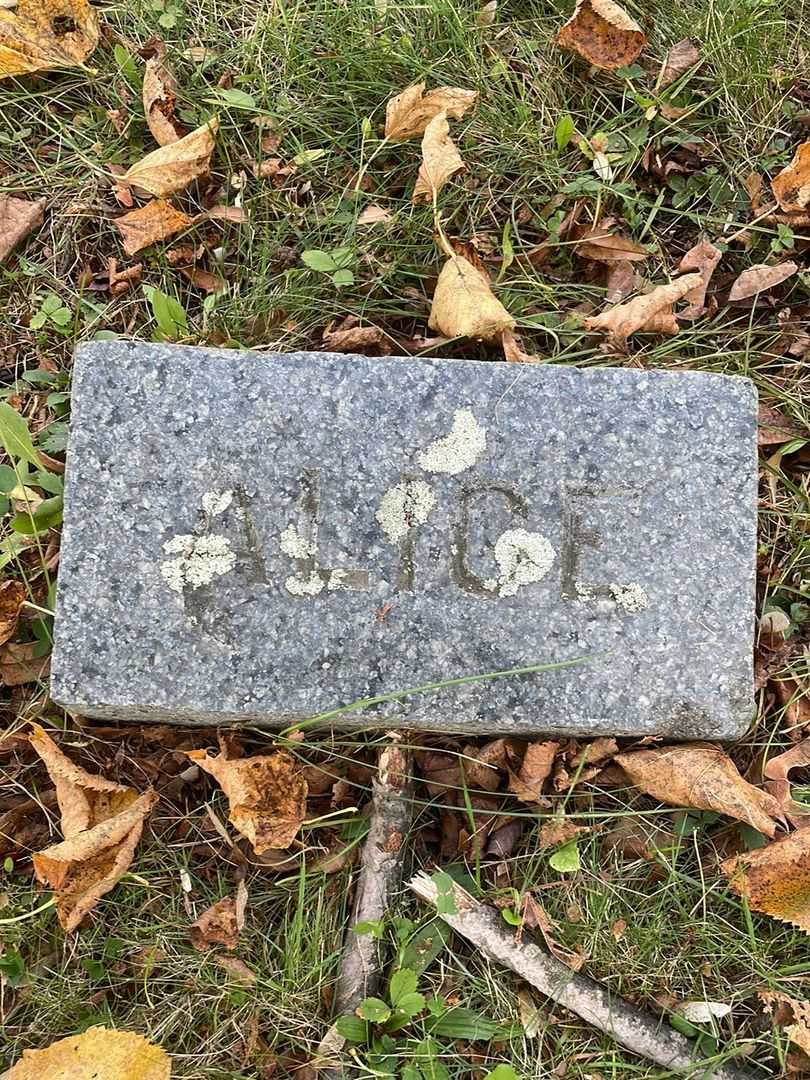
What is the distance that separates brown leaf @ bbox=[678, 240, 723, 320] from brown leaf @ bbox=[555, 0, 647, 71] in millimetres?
520

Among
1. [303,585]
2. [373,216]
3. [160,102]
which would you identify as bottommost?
[303,585]

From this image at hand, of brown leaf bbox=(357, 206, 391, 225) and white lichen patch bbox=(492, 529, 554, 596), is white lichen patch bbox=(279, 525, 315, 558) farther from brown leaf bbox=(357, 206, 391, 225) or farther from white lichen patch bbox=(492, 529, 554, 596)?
brown leaf bbox=(357, 206, 391, 225)

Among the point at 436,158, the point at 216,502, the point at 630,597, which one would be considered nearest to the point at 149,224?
the point at 436,158

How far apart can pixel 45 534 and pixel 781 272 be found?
73.4 inches

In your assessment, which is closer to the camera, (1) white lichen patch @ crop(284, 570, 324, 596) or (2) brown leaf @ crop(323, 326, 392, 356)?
(1) white lichen patch @ crop(284, 570, 324, 596)

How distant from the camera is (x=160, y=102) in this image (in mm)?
2285

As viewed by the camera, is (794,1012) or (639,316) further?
(639,316)

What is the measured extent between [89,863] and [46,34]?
199 cm

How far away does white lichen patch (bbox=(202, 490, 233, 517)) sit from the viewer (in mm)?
1848

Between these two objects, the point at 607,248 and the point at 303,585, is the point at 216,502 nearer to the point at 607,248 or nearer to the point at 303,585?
the point at 303,585

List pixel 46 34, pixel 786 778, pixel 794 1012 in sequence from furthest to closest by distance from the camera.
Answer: pixel 46 34, pixel 786 778, pixel 794 1012

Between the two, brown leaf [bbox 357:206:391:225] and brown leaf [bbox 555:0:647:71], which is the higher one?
brown leaf [bbox 555:0:647:71]

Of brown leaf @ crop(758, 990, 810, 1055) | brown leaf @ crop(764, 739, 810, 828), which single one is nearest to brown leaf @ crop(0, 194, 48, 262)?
brown leaf @ crop(764, 739, 810, 828)

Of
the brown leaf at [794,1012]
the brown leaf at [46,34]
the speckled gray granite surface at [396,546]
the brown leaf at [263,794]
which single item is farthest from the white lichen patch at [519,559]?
the brown leaf at [46,34]
